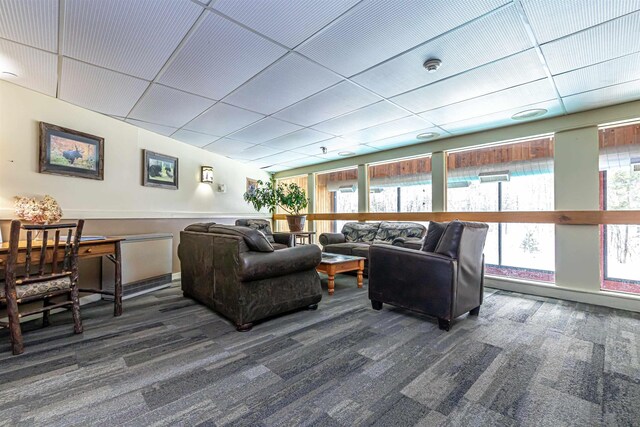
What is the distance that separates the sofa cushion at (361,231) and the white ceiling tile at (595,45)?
3327 mm

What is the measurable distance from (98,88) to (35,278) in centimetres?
180

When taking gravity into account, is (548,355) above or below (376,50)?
below

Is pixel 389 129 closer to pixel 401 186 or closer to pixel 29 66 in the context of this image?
pixel 401 186

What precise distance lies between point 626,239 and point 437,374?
3221 mm

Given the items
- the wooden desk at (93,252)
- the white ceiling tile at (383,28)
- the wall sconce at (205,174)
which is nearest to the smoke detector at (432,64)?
the white ceiling tile at (383,28)

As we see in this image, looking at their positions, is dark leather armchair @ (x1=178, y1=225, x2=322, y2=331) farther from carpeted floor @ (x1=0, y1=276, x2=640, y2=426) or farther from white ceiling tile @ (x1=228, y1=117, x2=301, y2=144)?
white ceiling tile @ (x1=228, y1=117, x2=301, y2=144)

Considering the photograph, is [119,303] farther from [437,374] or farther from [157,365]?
[437,374]

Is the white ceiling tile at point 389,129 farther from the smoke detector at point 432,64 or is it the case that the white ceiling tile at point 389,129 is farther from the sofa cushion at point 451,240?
the sofa cushion at point 451,240

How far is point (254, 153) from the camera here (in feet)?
17.3

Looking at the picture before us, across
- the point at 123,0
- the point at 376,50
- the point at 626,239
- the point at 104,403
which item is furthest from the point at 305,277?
the point at 626,239

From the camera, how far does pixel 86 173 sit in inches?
128

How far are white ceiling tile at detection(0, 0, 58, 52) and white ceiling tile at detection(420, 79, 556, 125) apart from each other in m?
3.44

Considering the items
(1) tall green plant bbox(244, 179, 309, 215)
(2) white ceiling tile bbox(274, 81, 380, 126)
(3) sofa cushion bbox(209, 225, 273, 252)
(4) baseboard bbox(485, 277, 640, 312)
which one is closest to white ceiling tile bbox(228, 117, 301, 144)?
(2) white ceiling tile bbox(274, 81, 380, 126)

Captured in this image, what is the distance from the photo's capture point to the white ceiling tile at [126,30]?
168cm
